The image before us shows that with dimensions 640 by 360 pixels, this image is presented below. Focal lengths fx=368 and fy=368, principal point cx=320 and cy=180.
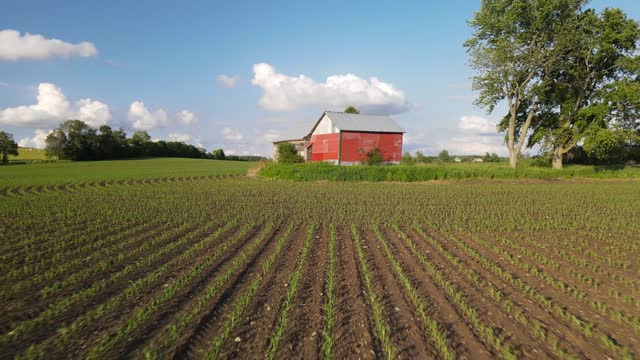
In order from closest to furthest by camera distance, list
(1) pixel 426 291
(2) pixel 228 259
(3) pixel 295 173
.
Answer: (1) pixel 426 291, (2) pixel 228 259, (3) pixel 295 173

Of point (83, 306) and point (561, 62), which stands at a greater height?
point (561, 62)

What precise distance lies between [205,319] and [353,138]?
3688 cm

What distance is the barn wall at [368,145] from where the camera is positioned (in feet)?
134

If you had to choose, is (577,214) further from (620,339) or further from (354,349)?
(354,349)

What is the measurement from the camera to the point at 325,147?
4306cm

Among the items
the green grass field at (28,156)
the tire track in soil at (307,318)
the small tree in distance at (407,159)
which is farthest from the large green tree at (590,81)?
the green grass field at (28,156)

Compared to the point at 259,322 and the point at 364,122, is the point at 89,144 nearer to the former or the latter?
the point at 364,122

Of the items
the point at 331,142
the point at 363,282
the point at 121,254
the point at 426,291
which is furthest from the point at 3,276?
the point at 331,142

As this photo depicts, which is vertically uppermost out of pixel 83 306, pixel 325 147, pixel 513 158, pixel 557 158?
pixel 325 147

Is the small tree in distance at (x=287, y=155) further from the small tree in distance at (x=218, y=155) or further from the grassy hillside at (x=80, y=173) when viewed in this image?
the small tree in distance at (x=218, y=155)

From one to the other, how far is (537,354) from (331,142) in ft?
125

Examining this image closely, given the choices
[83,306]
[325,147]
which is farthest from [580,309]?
[325,147]

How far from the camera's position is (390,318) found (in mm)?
5375

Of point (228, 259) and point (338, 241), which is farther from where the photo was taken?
point (338, 241)
